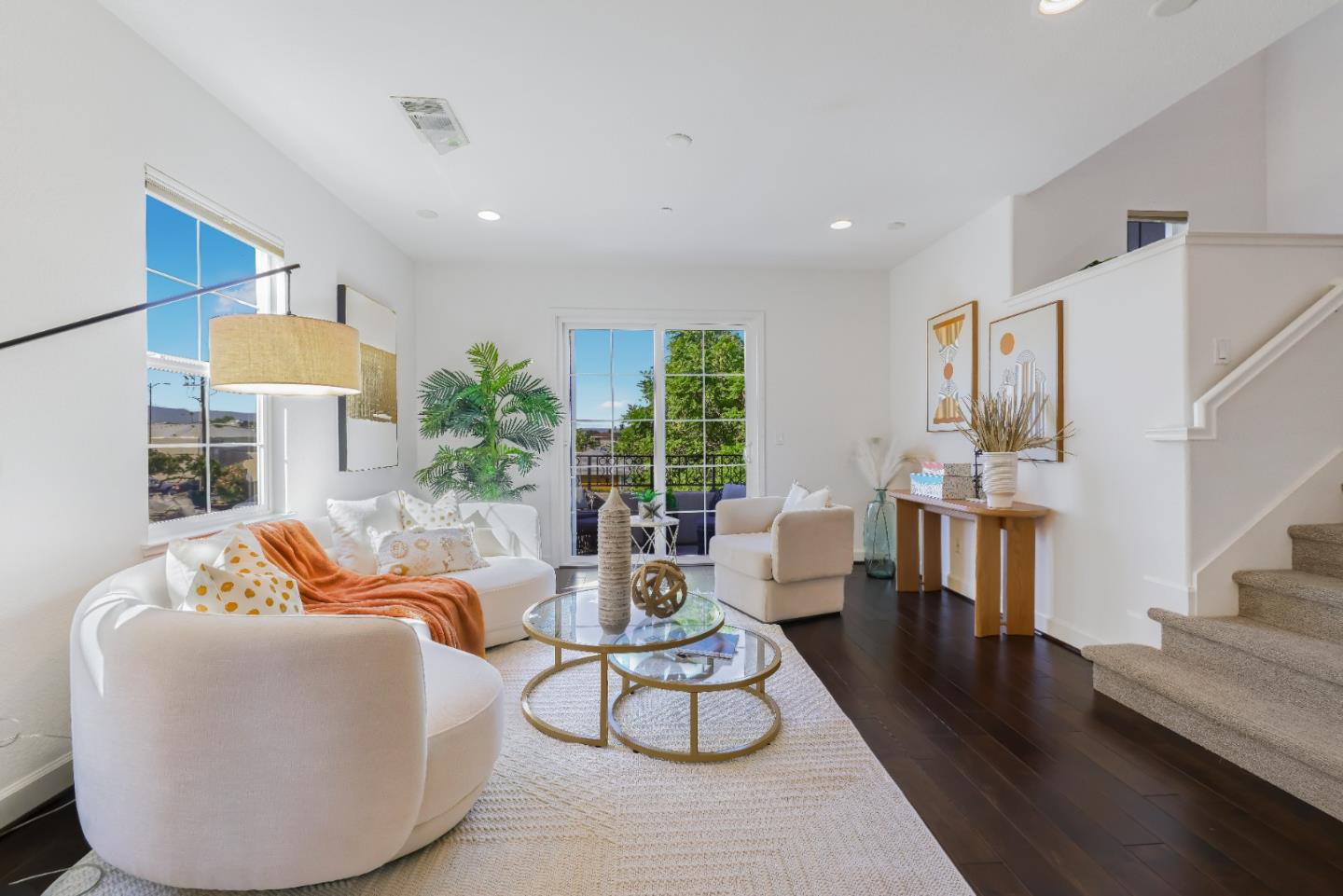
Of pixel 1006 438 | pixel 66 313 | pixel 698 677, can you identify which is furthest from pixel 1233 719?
pixel 66 313

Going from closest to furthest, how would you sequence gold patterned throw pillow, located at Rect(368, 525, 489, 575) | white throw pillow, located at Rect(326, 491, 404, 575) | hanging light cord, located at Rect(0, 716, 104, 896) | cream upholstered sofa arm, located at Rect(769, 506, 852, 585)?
hanging light cord, located at Rect(0, 716, 104, 896) → white throw pillow, located at Rect(326, 491, 404, 575) → gold patterned throw pillow, located at Rect(368, 525, 489, 575) → cream upholstered sofa arm, located at Rect(769, 506, 852, 585)

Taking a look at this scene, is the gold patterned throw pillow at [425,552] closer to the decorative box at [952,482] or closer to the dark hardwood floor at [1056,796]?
the dark hardwood floor at [1056,796]

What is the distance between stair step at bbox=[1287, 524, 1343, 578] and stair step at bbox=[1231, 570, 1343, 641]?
3cm

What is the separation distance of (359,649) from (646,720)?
1.34 m

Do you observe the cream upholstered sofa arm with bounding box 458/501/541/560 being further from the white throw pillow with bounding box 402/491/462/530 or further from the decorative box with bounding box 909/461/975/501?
the decorative box with bounding box 909/461/975/501

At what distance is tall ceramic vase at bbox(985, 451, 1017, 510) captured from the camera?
338 centimetres

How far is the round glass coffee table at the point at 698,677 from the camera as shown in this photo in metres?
2.09

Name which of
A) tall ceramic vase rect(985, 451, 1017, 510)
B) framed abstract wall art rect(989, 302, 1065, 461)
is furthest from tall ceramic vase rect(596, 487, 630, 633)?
framed abstract wall art rect(989, 302, 1065, 461)

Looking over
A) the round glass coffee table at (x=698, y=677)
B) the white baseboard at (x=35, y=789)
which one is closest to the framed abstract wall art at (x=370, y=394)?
the white baseboard at (x=35, y=789)

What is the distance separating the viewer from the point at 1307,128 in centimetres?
361

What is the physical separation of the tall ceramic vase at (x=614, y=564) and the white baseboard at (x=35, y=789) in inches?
65.0

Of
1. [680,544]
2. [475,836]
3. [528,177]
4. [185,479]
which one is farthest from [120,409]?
[680,544]

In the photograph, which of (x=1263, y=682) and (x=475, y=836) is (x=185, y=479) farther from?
(x=1263, y=682)

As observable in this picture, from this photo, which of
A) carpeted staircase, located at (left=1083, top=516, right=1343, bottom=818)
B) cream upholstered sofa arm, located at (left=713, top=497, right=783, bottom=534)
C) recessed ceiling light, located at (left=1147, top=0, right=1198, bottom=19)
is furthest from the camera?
cream upholstered sofa arm, located at (left=713, top=497, right=783, bottom=534)
